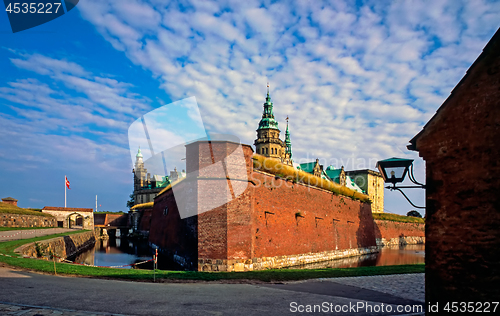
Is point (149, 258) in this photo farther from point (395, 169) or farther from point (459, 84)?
point (459, 84)

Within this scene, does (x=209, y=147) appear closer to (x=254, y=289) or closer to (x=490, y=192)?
(x=254, y=289)

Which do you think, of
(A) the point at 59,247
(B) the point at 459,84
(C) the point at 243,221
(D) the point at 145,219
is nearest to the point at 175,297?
(B) the point at 459,84

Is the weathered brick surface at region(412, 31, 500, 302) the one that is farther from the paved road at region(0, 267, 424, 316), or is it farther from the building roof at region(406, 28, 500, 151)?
the paved road at region(0, 267, 424, 316)

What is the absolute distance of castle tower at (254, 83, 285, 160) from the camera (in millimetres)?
65062

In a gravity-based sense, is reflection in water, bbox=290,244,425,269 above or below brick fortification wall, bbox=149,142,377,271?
below

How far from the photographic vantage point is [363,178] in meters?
83.0

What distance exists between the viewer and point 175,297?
699 cm

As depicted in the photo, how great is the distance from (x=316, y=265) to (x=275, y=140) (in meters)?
45.8

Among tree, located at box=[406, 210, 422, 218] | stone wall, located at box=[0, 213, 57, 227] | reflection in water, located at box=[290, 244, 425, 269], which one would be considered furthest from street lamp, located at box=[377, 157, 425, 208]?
tree, located at box=[406, 210, 422, 218]

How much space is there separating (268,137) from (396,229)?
30.7 meters

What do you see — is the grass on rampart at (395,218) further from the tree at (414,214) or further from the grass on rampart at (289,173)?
the grass on rampart at (289,173)

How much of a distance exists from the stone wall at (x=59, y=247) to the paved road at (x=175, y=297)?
310 inches

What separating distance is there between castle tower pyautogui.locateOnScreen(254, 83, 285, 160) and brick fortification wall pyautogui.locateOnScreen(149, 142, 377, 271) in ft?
135

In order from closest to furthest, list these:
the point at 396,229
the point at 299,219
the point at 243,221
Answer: the point at 243,221
the point at 299,219
the point at 396,229
